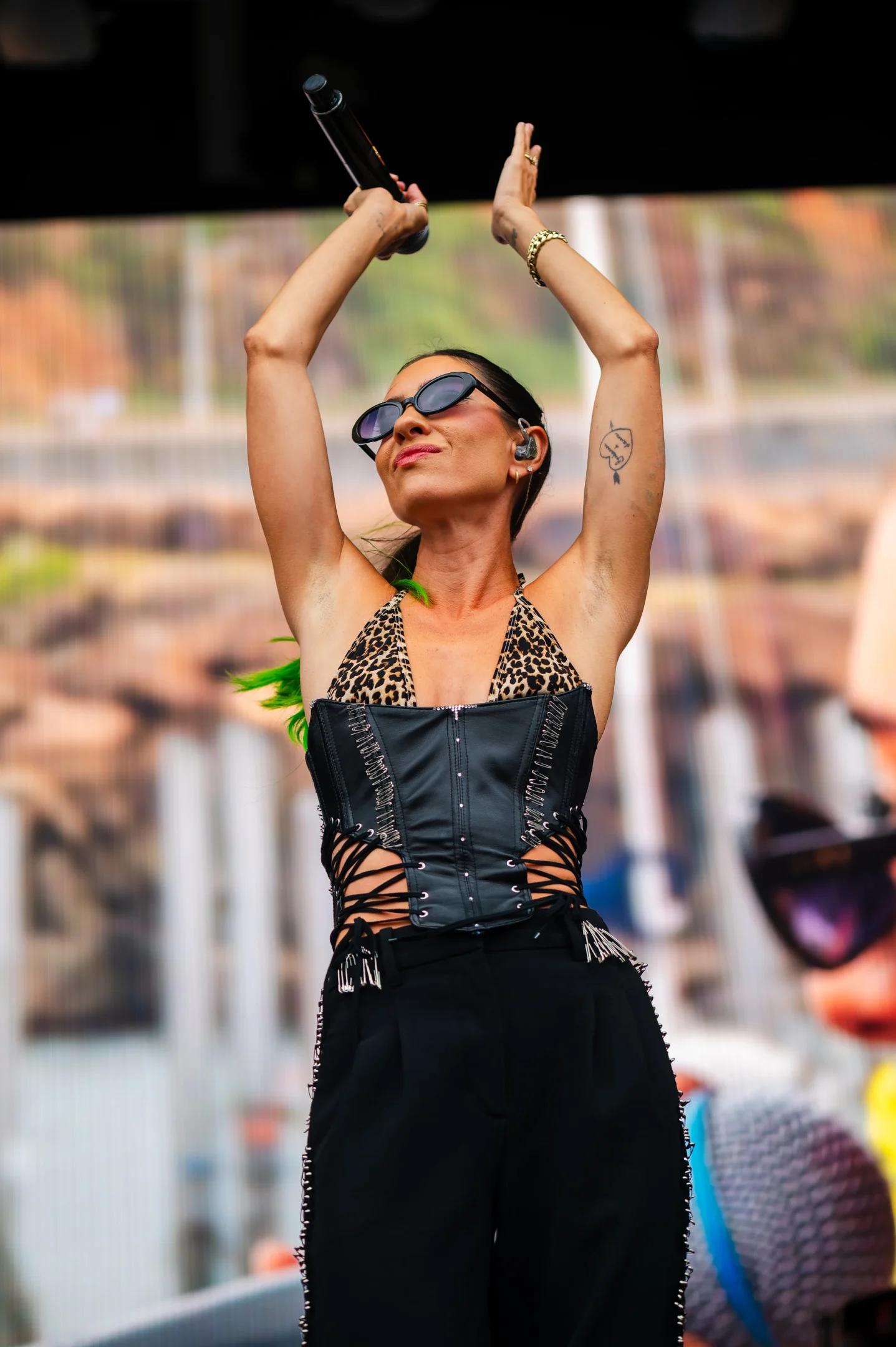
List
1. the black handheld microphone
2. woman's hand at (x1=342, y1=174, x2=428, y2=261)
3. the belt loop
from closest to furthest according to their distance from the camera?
→ the belt loop < the black handheld microphone < woman's hand at (x1=342, y1=174, x2=428, y2=261)

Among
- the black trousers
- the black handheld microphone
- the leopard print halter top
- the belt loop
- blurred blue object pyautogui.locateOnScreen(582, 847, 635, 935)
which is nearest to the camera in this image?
the black trousers

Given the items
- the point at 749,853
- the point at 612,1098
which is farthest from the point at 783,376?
the point at 612,1098

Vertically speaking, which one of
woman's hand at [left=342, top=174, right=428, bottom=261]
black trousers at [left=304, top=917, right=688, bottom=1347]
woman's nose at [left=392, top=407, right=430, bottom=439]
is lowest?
black trousers at [left=304, top=917, right=688, bottom=1347]

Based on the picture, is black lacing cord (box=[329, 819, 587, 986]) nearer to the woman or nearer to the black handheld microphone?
the woman

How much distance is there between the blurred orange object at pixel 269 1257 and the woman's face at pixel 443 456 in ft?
8.00

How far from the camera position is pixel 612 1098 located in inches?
52.1

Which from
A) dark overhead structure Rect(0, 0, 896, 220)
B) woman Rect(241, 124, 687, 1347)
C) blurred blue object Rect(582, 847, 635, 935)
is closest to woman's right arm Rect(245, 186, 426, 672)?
woman Rect(241, 124, 687, 1347)

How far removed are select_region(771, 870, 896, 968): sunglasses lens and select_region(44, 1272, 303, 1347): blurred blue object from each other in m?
1.62

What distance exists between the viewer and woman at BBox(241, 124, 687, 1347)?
1270 mm

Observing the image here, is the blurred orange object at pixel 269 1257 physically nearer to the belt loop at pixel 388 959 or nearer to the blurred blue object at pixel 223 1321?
the blurred blue object at pixel 223 1321

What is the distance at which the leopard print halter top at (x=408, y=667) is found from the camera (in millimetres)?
1519

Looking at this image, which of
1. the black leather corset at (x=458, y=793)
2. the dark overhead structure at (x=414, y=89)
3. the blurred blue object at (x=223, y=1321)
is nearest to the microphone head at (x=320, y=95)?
the black leather corset at (x=458, y=793)

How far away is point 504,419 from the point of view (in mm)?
1777

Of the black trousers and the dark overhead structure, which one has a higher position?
the dark overhead structure
